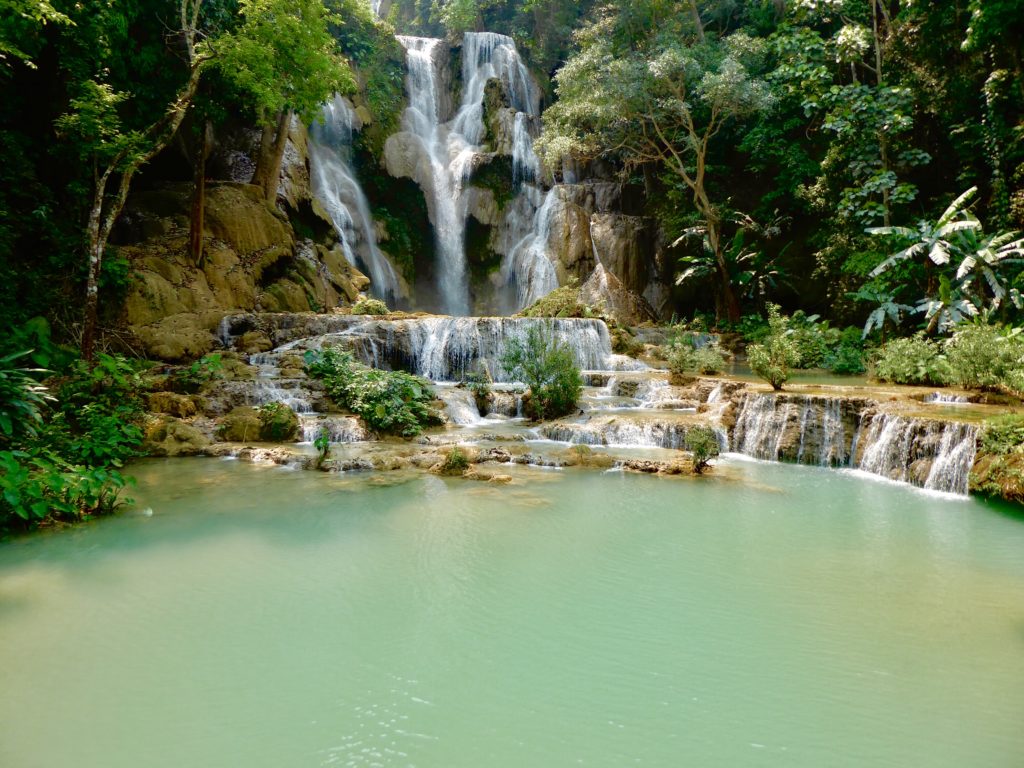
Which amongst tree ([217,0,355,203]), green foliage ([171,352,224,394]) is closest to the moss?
tree ([217,0,355,203])

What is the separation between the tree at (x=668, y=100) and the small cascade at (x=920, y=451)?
35.8 ft

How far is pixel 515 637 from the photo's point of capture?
385 centimetres

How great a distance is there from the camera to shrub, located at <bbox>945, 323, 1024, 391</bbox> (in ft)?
29.5

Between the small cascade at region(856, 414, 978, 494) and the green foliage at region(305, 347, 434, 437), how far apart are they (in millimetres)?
6960

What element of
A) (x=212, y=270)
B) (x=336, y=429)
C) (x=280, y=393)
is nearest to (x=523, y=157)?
(x=212, y=270)

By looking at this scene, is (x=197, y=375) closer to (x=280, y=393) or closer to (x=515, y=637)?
(x=280, y=393)

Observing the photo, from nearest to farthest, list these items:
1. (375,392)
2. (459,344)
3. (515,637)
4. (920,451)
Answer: (515,637) → (920,451) → (375,392) → (459,344)

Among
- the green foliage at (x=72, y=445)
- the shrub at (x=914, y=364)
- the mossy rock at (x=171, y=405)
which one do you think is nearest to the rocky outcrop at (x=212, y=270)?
the mossy rock at (x=171, y=405)

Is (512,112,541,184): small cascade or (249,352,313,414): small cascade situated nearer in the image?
(249,352,313,414): small cascade

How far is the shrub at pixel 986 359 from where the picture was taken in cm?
898

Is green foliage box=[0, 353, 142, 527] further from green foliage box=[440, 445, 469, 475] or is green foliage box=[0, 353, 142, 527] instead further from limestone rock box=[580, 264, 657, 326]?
limestone rock box=[580, 264, 657, 326]

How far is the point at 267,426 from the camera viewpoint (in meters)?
9.84

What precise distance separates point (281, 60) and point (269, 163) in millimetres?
4398

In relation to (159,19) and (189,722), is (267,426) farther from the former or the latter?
(159,19)
